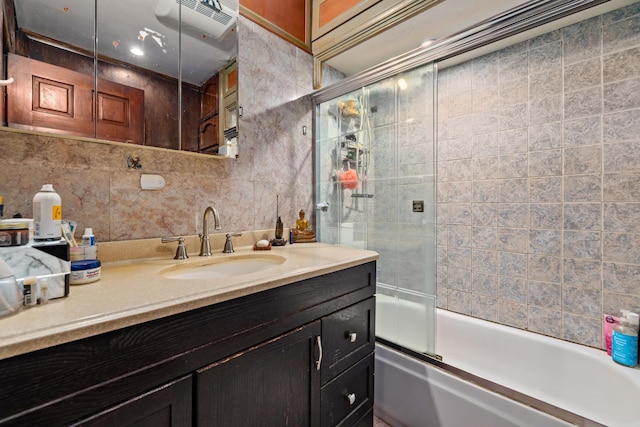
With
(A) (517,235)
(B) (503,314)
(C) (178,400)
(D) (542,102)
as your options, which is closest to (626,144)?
(D) (542,102)

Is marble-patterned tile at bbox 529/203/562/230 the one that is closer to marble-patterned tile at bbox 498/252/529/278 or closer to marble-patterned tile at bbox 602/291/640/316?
marble-patterned tile at bbox 498/252/529/278

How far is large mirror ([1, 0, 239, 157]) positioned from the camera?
0.93 m

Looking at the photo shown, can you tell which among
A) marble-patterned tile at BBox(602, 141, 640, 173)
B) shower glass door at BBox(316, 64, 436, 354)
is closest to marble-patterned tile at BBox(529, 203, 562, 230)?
marble-patterned tile at BBox(602, 141, 640, 173)

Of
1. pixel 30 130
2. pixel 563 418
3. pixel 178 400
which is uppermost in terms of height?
pixel 30 130

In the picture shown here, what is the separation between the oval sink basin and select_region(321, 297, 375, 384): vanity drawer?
0.35 meters

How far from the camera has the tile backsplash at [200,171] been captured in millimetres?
979

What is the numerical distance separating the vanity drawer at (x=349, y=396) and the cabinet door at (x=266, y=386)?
0.06 meters

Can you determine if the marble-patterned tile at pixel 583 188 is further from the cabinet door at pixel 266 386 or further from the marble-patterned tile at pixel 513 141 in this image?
the cabinet door at pixel 266 386

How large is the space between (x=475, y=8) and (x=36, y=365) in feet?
6.69

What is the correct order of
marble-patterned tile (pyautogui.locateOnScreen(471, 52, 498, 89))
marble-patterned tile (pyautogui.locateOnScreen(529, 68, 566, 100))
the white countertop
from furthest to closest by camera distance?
marble-patterned tile (pyautogui.locateOnScreen(471, 52, 498, 89)) < marble-patterned tile (pyautogui.locateOnScreen(529, 68, 566, 100)) < the white countertop

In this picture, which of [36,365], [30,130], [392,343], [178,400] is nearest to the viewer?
[36,365]

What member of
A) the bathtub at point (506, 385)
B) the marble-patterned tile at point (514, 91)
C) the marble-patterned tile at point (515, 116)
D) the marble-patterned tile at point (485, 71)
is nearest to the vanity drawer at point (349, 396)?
the bathtub at point (506, 385)

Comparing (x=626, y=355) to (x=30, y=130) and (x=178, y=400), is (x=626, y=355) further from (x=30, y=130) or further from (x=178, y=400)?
(x=30, y=130)

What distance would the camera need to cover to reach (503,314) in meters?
1.87
